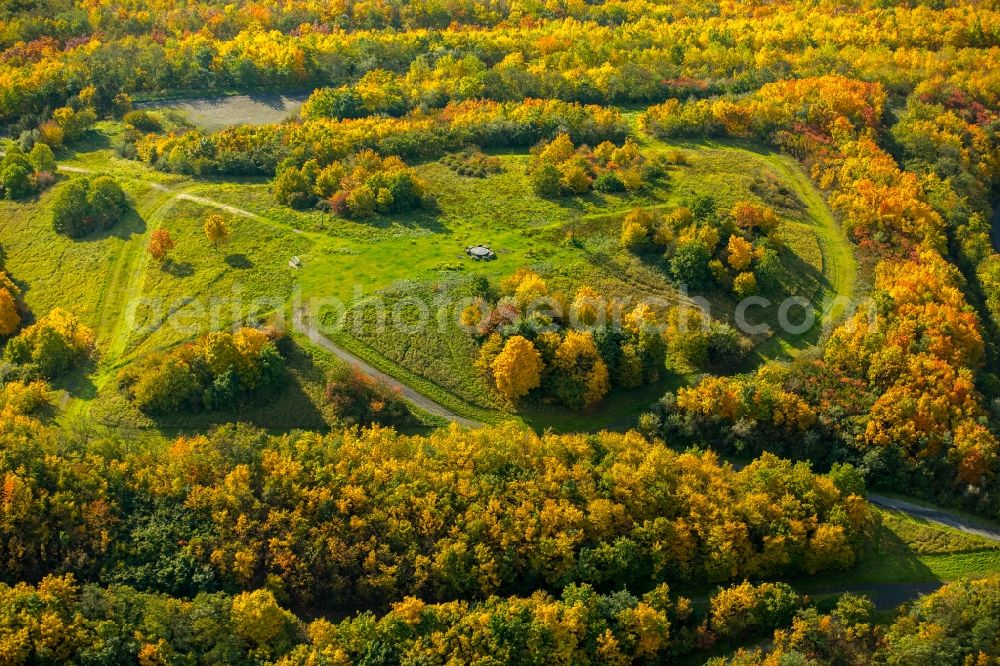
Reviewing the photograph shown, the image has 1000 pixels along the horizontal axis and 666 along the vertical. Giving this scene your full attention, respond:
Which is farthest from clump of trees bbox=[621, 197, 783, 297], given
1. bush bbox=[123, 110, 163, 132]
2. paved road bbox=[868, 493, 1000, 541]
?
bush bbox=[123, 110, 163, 132]

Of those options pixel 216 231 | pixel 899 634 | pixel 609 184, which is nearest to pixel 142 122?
pixel 216 231

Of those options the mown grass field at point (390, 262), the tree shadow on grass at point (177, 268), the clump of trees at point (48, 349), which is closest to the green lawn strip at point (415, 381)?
the mown grass field at point (390, 262)

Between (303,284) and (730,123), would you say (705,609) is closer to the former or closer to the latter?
(303,284)

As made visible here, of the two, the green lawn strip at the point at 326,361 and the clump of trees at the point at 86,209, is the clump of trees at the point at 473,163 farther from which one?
the clump of trees at the point at 86,209

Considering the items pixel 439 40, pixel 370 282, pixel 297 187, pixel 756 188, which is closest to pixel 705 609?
pixel 370 282

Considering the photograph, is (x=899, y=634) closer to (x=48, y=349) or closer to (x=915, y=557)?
(x=915, y=557)

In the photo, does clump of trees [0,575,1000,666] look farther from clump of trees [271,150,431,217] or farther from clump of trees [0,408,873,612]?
clump of trees [271,150,431,217]
